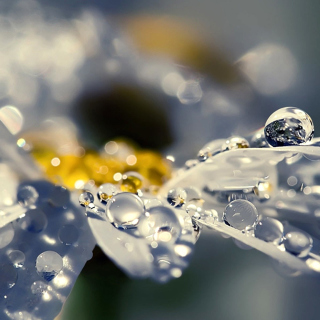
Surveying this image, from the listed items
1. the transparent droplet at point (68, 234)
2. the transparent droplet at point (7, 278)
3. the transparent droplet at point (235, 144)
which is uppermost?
the transparent droplet at point (235, 144)

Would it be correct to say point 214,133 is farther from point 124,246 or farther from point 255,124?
point 124,246

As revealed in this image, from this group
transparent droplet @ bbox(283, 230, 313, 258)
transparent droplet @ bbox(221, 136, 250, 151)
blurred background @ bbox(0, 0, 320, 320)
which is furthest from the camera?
blurred background @ bbox(0, 0, 320, 320)

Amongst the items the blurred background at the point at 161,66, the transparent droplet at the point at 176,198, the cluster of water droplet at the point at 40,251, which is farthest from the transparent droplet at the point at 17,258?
the blurred background at the point at 161,66

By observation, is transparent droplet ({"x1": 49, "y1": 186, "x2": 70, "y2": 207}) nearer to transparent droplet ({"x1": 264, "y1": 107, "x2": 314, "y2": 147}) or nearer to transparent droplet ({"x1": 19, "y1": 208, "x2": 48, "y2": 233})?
transparent droplet ({"x1": 19, "y1": 208, "x2": 48, "y2": 233})

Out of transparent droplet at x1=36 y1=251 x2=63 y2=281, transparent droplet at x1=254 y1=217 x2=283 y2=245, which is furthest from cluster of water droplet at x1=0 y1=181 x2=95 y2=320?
transparent droplet at x1=254 y1=217 x2=283 y2=245

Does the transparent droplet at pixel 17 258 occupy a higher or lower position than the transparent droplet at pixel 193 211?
lower

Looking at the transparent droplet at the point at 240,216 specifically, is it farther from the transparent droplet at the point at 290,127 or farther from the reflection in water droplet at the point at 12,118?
the reflection in water droplet at the point at 12,118

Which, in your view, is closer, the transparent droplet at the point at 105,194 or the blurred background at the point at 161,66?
the transparent droplet at the point at 105,194
